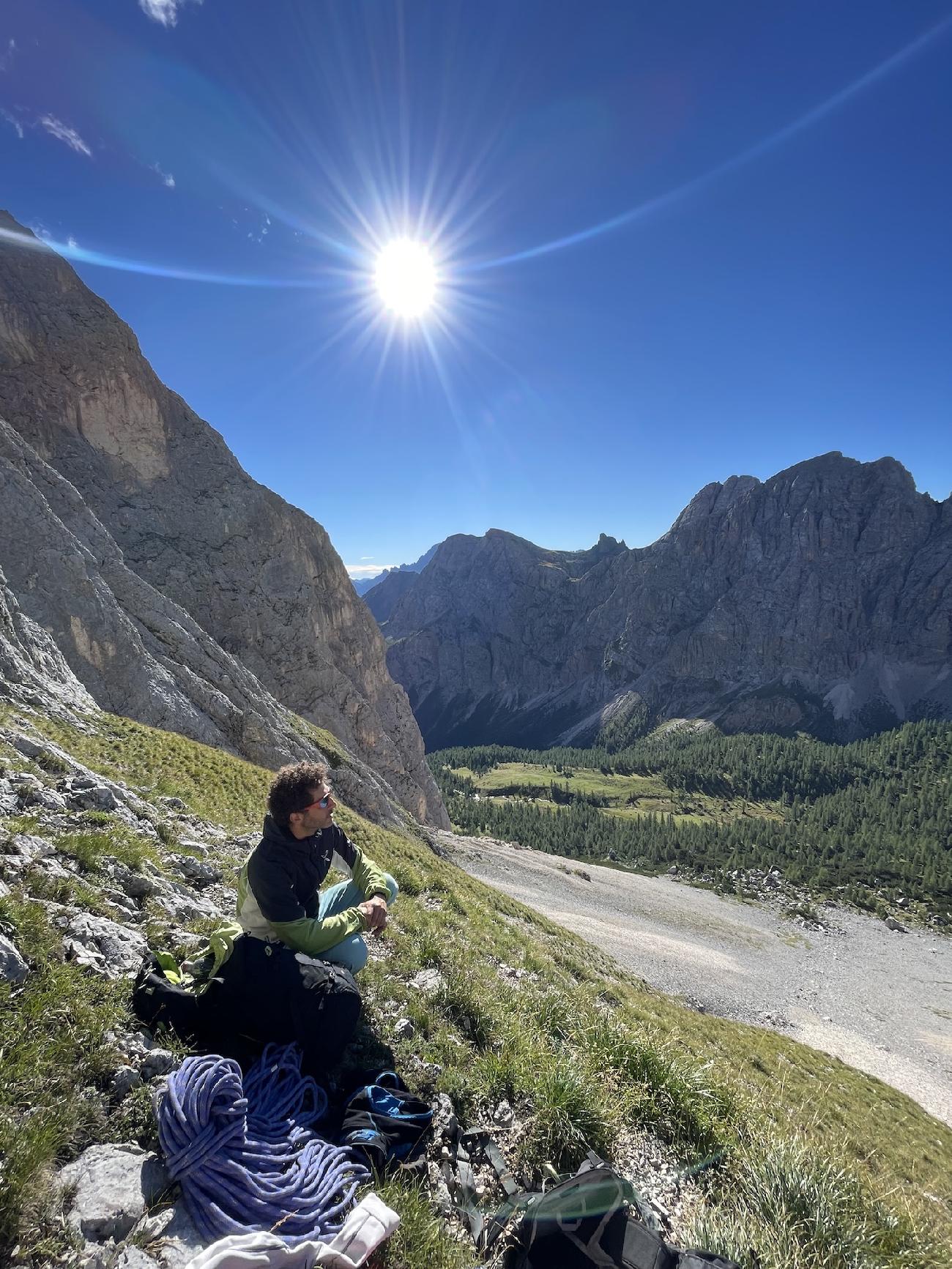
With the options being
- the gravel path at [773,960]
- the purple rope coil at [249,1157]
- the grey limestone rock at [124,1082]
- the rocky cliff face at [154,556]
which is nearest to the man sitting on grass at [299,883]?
the purple rope coil at [249,1157]

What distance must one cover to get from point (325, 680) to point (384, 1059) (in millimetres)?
55350

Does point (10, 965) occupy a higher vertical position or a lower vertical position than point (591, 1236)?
higher

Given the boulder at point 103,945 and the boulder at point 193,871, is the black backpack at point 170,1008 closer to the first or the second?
the boulder at point 103,945

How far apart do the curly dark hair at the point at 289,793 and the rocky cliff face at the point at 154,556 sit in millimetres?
26792

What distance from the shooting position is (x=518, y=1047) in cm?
585

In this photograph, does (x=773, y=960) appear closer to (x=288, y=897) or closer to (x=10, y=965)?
(x=288, y=897)

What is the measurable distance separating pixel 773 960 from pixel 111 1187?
74.9 m

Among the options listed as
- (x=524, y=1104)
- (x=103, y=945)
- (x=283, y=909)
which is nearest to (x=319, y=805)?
(x=283, y=909)

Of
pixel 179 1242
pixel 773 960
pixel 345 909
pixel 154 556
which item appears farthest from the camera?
pixel 773 960

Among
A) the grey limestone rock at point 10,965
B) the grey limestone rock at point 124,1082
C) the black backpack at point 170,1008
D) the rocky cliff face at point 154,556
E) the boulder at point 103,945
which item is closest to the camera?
the grey limestone rock at point 124,1082

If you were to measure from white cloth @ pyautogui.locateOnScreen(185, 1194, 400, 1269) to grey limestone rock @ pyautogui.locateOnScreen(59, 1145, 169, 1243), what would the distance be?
471 mm

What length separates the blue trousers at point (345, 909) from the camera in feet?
18.7

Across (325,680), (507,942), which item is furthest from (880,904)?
(507,942)

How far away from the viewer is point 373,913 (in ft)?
19.5
